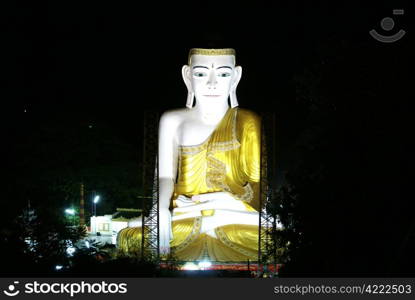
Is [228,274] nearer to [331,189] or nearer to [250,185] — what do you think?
[331,189]

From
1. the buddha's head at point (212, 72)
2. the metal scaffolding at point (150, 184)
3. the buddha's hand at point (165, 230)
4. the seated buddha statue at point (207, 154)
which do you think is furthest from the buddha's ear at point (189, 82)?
the buddha's hand at point (165, 230)

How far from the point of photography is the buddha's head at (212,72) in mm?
17219

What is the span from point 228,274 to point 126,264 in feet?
5.62

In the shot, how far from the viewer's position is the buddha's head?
1722 centimetres

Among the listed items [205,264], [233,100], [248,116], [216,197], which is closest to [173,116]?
[233,100]

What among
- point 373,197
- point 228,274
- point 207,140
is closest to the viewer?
point 373,197

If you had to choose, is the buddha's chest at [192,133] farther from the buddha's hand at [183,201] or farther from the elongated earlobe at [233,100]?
the buddha's hand at [183,201]

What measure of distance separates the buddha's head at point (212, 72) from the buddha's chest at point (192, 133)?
582mm

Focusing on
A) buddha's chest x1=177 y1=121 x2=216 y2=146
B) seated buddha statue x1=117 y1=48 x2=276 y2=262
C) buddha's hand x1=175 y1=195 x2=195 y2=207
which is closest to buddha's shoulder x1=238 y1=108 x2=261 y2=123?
seated buddha statue x1=117 y1=48 x2=276 y2=262

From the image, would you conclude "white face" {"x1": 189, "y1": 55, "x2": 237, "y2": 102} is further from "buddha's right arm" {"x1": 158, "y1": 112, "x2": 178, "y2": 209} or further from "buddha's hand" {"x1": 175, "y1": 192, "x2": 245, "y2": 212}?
"buddha's hand" {"x1": 175, "y1": 192, "x2": 245, "y2": 212}

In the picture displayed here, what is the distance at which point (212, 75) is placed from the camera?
56.4 feet

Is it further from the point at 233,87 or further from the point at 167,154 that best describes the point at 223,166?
the point at 233,87

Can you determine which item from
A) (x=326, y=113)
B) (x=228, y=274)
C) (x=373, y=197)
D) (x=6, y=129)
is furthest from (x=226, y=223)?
(x=373, y=197)

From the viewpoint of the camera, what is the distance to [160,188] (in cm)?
1673
